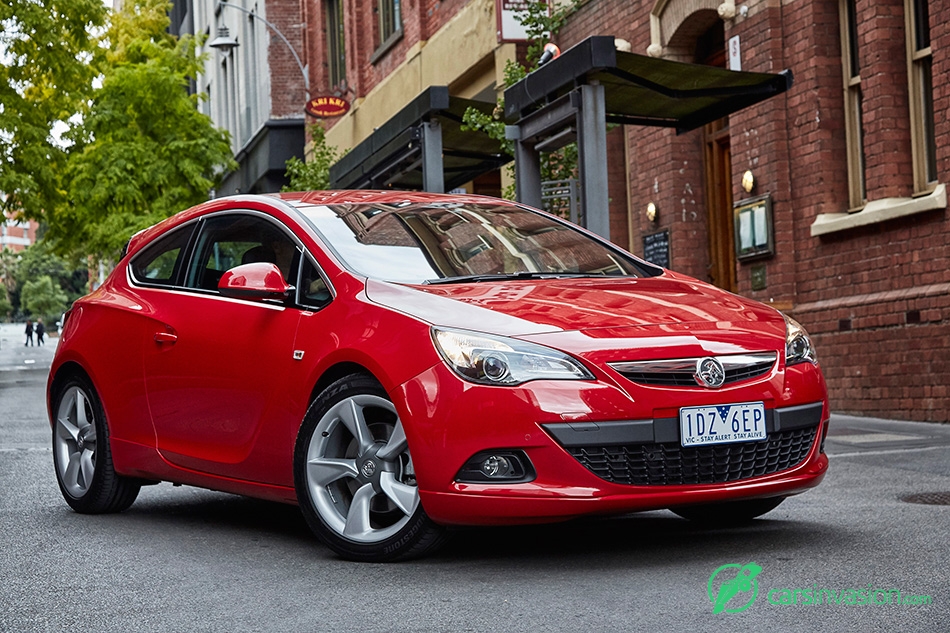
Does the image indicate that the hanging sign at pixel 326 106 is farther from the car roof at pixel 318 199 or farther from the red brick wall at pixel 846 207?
the car roof at pixel 318 199

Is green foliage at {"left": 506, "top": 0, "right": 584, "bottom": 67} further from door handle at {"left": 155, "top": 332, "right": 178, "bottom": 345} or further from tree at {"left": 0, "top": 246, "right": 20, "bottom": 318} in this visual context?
tree at {"left": 0, "top": 246, "right": 20, "bottom": 318}

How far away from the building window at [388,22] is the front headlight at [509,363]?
65.4 feet

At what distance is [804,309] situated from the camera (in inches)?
519

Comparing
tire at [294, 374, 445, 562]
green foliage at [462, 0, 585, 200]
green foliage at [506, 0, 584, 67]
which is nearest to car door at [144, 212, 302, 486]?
tire at [294, 374, 445, 562]

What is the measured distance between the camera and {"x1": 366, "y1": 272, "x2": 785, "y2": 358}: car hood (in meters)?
5.02

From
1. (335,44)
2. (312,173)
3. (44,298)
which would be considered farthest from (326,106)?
(44,298)

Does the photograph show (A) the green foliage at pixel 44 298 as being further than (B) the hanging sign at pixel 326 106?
Yes

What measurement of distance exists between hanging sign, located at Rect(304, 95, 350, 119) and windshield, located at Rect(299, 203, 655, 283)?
67.4 feet

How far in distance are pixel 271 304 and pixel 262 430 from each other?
52 cm

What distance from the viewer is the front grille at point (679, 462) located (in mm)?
4922

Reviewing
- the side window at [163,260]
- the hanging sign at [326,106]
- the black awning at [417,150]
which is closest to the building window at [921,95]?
the black awning at [417,150]

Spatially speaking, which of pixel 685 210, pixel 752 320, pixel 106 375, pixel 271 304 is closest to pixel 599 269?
pixel 752 320

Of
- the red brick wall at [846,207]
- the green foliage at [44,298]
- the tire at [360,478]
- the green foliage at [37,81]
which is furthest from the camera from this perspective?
the green foliage at [44,298]

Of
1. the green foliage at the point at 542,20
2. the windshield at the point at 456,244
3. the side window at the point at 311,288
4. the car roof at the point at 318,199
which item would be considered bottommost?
the side window at the point at 311,288
